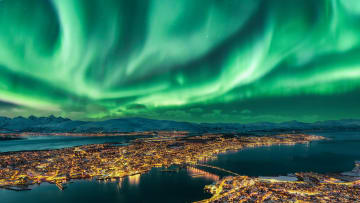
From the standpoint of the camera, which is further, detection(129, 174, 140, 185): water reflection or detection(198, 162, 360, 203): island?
detection(129, 174, 140, 185): water reflection

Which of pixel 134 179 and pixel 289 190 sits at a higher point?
pixel 289 190

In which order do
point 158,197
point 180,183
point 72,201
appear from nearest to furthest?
point 72,201 < point 158,197 < point 180,183

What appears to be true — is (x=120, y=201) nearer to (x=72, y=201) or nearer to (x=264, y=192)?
(x=72, y=201)

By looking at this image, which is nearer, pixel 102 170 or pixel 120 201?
pixel 120 201

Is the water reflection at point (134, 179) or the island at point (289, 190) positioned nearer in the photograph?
the island at point (289, 190)

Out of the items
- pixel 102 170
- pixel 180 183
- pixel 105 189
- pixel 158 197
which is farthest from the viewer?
pixel 102 170

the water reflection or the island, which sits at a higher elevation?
the island

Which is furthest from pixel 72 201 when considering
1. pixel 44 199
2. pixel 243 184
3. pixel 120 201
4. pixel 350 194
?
pixel 350 194

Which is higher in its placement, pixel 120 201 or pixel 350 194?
pixel 350 194

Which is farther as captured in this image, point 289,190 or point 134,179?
point 134,179

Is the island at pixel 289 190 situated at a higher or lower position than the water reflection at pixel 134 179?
higher

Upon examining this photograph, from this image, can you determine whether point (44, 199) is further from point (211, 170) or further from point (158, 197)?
point (211, 170)
